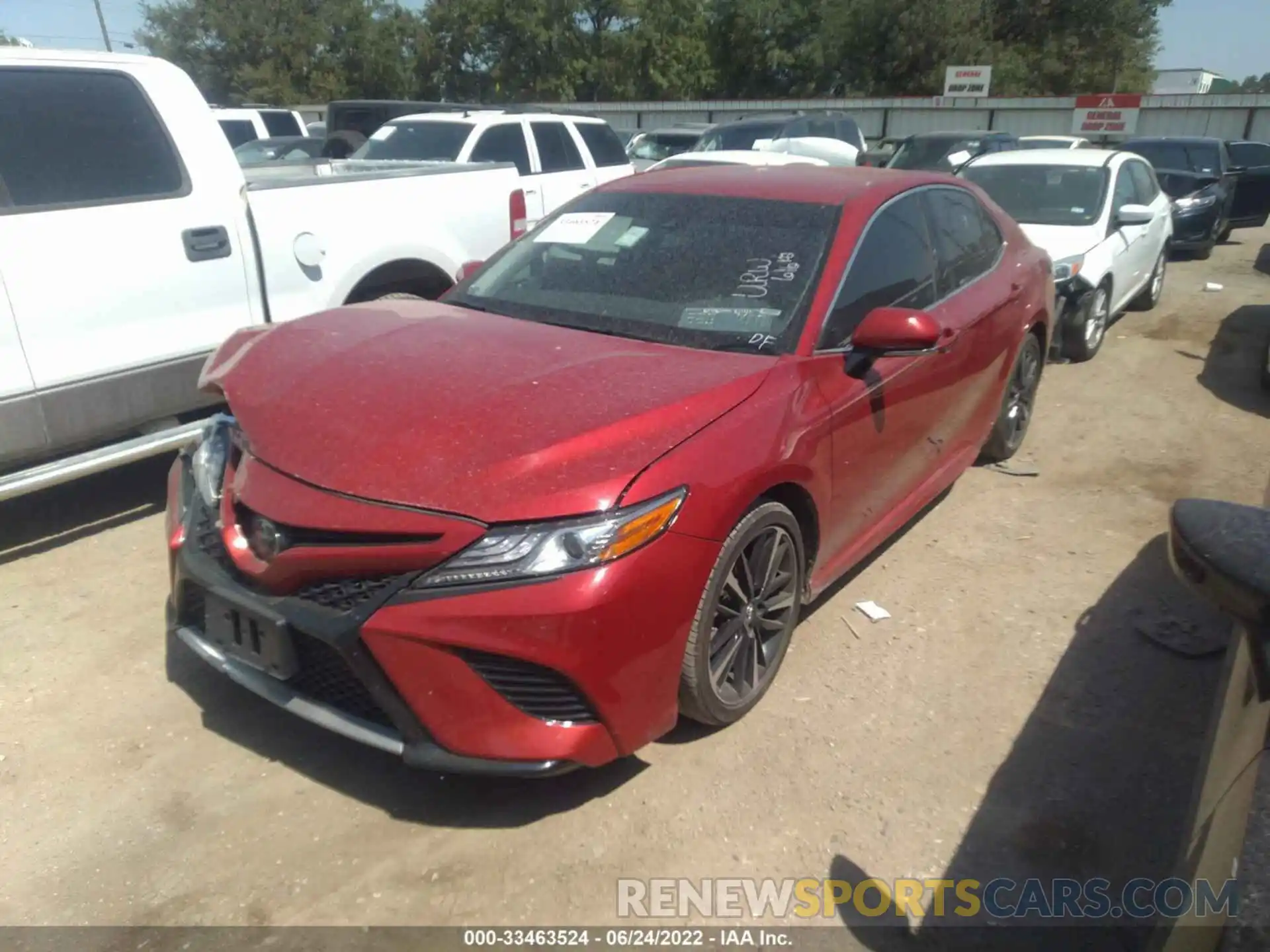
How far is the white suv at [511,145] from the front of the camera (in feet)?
34.4

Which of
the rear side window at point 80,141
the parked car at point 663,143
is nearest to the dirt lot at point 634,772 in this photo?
the rear side window at point 80,141

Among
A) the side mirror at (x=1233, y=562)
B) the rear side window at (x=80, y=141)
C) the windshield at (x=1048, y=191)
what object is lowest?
the windshield at (x=1048, y=191)

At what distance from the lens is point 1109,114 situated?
2931 centimetres

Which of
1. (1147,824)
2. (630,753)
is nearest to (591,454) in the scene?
(630,753)

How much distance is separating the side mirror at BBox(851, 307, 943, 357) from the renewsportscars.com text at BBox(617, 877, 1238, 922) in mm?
1683

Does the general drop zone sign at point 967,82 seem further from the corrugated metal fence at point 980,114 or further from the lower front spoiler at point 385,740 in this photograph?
the lower front spoiler at point 385,740

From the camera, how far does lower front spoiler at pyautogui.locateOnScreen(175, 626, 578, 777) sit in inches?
101

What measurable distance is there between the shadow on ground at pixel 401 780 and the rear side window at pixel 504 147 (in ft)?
27.5

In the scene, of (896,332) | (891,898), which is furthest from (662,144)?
(891,898)

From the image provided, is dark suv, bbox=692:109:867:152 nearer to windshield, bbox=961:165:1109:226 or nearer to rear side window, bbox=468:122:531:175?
rear side window, bbox=468:122:531:175

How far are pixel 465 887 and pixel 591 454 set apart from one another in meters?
1.18

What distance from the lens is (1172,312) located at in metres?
9.87

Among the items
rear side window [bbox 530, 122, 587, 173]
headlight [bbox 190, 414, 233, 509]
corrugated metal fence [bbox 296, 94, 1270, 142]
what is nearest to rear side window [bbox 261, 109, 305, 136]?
rear side window [bbox 530, 122, 587, 173]

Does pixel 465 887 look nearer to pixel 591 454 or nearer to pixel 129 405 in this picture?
pixel 591 454
